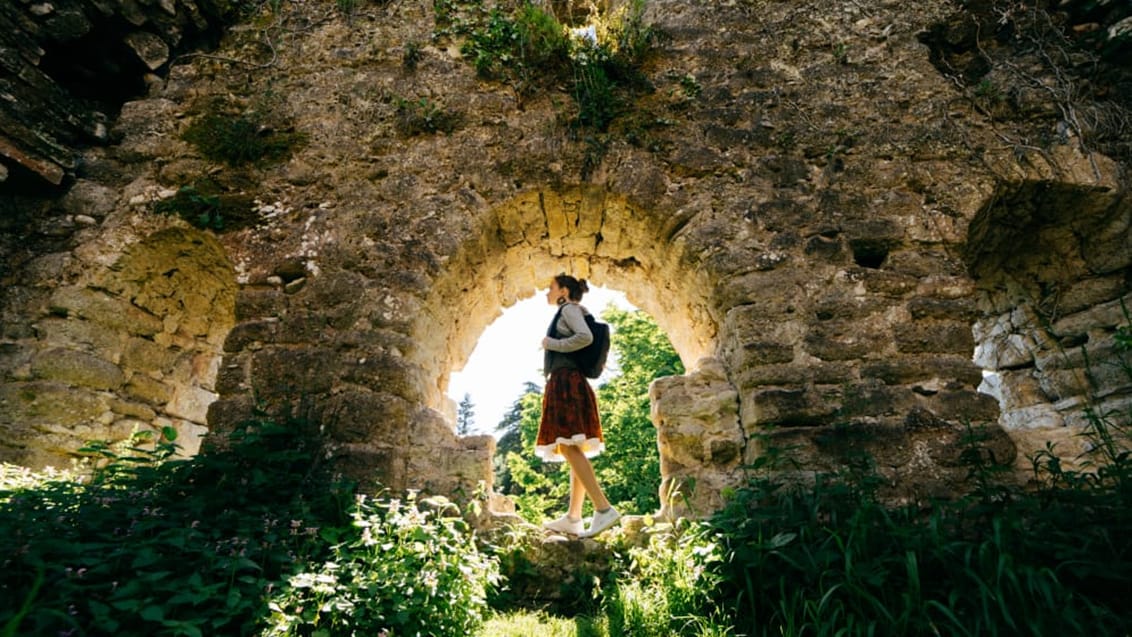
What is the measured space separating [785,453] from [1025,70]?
3.26 metres

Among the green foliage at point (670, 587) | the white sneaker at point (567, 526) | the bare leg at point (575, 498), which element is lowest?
the green foliage at point (670, 587)

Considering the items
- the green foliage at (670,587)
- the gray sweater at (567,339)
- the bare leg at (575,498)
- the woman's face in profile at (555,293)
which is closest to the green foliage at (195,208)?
the woman's face in profile at (555,293)

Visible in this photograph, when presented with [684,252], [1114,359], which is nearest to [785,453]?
[684,252]

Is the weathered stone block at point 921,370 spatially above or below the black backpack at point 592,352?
below

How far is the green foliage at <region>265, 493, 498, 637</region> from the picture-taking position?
5.91 ft

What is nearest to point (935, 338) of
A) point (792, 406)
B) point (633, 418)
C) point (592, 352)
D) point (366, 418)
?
point (792, 406)

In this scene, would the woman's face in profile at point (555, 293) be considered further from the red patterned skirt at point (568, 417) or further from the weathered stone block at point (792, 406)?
the weathered stone block at point (792, 406)

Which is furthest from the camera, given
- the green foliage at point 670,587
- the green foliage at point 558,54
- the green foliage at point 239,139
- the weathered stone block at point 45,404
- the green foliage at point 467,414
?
the green foliage at point 467,414

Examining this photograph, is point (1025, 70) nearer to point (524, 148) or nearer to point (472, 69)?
point (524, 148)

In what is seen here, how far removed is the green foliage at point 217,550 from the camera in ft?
4.98

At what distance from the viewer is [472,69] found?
3914mm

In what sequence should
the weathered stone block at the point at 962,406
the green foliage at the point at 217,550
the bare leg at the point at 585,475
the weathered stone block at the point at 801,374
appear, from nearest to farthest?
1. the green foliage at the point at 217,550
2. the weathered stone block at the point at 962,406
3. the weathered stone block at the point at 801,374
4. the bare leg at the point at 585,475

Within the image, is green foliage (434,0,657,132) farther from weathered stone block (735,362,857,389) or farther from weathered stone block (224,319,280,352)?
weathered stone block (224,319,280,352)

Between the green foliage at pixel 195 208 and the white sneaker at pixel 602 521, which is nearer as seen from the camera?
the white sneaker at pixel 602 521
